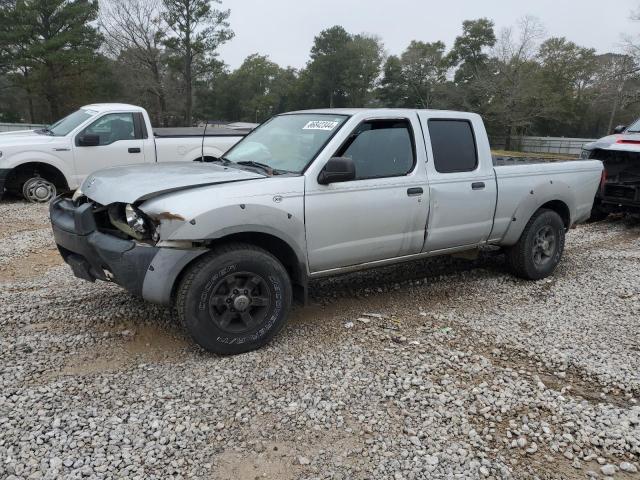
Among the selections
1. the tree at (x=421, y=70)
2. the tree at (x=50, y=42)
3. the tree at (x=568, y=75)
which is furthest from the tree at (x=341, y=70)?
the tree at (x=50, y=42)

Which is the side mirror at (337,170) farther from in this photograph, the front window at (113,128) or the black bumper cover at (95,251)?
the front window at (113,128)

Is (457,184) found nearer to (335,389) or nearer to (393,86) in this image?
(335,389)

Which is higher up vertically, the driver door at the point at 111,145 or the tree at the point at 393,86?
the tree at the point at 393,86

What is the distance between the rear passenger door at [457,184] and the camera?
467cm

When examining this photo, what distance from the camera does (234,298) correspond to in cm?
363

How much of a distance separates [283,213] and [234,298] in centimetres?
71

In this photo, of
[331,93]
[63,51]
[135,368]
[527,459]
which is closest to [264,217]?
[135,368]

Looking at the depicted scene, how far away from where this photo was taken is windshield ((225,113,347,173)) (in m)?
4.14

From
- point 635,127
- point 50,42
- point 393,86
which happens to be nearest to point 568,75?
point 393,86

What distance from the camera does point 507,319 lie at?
4.69 meters

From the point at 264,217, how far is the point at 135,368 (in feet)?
4.51

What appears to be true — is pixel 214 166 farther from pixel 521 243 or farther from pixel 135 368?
pixel 521 243

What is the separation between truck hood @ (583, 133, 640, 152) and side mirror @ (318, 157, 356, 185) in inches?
264

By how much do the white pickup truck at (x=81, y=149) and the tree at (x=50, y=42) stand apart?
89.9ft
